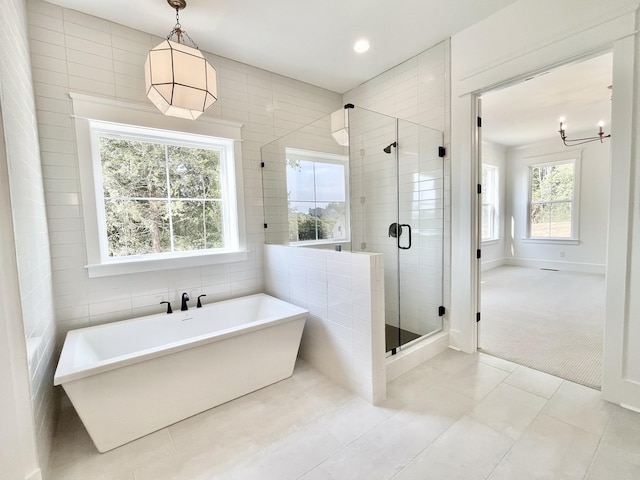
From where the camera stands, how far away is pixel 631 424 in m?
1.71

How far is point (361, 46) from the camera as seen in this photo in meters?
2.72

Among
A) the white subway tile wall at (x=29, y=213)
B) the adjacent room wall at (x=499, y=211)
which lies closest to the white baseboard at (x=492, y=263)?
the adjacent room wall at (x=499, y=211)

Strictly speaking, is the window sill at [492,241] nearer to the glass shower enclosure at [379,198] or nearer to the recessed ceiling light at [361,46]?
the glass shower enclosure at [379,198]

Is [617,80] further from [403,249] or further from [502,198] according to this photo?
[502,198]

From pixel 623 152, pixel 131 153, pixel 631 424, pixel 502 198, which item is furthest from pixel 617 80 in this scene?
pixel 502 198

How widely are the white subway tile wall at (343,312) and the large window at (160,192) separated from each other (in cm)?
92

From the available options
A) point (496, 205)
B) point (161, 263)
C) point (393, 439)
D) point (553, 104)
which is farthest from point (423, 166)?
point (496, 205)

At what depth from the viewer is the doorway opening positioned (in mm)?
2859

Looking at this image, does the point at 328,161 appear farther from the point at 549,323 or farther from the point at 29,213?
the point at 549,323

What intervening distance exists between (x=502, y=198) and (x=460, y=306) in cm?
551

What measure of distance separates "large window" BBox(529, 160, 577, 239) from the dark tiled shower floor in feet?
18.8

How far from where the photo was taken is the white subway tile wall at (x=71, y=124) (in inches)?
82.0

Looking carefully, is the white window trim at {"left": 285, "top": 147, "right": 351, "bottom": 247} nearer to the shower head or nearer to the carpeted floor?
the shower head

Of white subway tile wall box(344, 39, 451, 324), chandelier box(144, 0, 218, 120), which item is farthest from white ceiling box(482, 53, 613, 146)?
chandelier box(144, 0, 218, 120)
